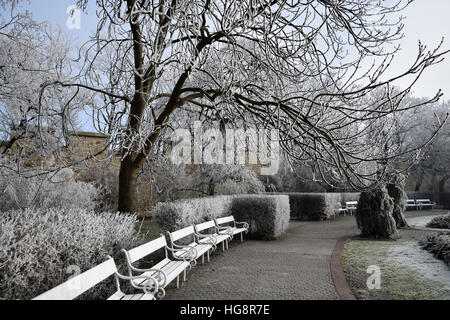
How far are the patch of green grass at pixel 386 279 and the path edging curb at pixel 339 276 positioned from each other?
10cm

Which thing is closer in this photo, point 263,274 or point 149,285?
point 149,285

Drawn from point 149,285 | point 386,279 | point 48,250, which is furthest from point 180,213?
point 386,279

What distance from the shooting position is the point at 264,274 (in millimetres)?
5957

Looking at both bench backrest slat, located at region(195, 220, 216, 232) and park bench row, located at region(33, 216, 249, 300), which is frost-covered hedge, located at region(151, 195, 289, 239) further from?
park bench row, located at region(33, 216, 249, 300)

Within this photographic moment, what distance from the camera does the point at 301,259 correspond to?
7.30m

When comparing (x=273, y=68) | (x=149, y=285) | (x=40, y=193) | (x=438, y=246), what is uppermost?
(x=273, y=68)

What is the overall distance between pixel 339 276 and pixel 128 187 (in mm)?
5010

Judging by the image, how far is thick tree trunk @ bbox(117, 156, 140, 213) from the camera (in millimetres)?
7922

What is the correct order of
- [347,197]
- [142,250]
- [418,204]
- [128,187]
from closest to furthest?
[142,250]
[128,187]
[347,197]
[418,204]

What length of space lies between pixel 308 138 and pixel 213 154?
8661 mm

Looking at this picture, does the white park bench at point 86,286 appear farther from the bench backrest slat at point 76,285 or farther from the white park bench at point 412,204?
the white park bench at point 412,204

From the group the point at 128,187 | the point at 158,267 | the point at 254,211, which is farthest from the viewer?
the point at 254,211

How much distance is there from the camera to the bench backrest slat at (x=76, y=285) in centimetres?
264

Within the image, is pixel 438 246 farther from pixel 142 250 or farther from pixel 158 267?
pixel 142 250
